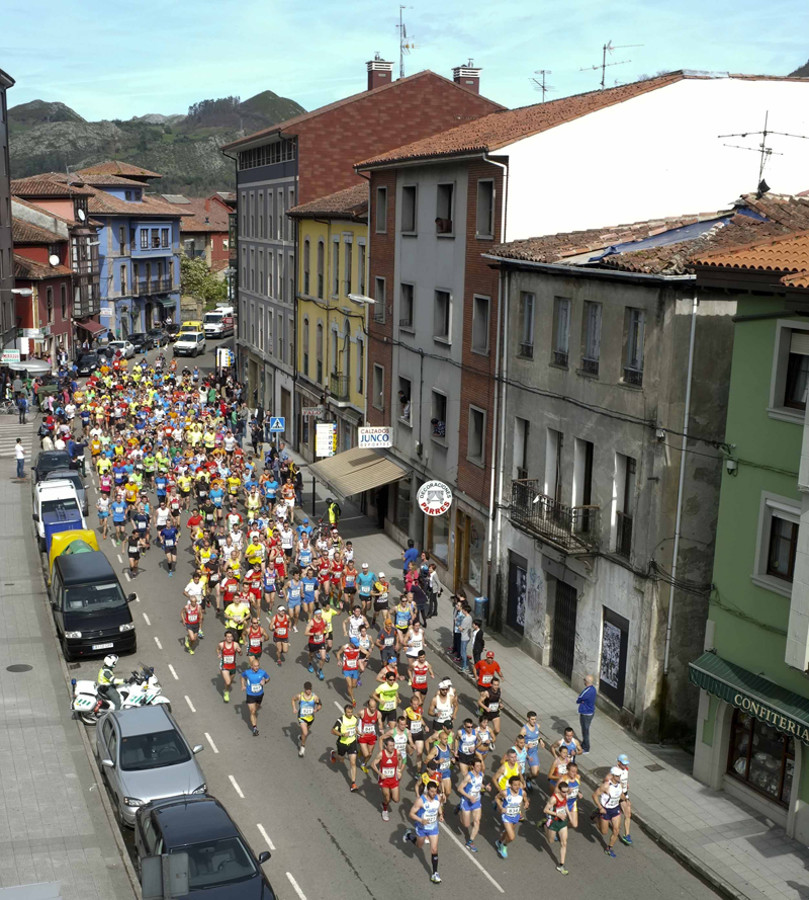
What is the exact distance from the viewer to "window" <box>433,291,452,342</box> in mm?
29422

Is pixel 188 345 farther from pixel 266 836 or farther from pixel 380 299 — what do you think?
pixel 266 836

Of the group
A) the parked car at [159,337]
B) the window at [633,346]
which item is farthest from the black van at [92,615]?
the parked car at [159,337]

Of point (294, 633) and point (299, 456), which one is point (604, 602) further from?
point (299, 456)

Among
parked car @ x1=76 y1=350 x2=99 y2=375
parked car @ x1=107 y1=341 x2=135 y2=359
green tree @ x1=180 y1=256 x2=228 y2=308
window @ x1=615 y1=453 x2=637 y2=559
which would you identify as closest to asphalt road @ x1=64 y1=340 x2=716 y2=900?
window @ x1=615 y1=453 x2=637 y2=559

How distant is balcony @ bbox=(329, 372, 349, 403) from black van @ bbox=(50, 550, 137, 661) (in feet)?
53.6

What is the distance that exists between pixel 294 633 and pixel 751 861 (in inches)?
511

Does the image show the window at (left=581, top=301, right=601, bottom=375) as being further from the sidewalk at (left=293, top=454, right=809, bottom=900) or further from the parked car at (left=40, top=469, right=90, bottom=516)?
the parked car at (left=40, top=469, right=90, bottom=516)

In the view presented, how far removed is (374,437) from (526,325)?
898cm

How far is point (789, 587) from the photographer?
1631cm

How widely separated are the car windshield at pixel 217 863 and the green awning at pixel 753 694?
312 inches

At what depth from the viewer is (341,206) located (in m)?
39.9

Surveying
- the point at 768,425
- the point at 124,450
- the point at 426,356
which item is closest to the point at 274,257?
the point at 124,450

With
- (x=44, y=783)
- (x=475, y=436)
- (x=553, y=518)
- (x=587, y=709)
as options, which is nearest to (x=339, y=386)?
(x=475, y=436)

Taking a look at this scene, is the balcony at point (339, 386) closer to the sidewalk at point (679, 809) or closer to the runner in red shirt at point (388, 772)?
the sidewalk at point (679, 809)
